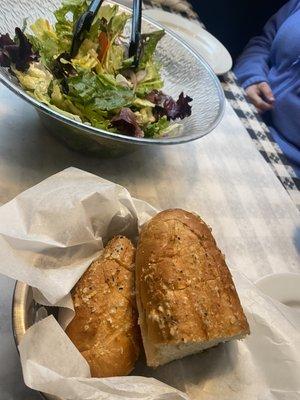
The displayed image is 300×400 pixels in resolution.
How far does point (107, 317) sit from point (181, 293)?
10 centimetres

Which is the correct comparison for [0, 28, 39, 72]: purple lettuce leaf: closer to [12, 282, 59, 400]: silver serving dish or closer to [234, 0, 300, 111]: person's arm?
[12, 282, 59, 400]: silver serving dish

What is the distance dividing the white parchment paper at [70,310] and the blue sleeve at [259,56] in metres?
1.23

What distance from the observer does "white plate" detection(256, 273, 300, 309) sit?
2.67ft

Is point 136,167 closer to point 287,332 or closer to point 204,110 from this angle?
point 204,110

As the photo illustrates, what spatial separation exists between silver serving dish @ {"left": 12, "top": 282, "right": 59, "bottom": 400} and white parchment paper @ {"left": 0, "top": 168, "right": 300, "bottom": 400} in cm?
1

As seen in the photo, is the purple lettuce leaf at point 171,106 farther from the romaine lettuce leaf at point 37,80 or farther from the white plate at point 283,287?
the white plate at point 283,287

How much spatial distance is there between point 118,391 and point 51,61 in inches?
26.0

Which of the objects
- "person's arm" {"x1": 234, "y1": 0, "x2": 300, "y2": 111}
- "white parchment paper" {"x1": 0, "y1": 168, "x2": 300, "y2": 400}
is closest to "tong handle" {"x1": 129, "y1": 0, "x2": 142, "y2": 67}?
"white parchment paper" {"x1": 0, "y1": 168, "x2": 300, "y2": 400}

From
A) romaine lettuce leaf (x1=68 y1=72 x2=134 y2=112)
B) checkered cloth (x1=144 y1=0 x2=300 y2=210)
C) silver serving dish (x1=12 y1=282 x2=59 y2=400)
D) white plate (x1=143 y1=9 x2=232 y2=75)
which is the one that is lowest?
checkered cloth (x1=144 y1=0 x2=300 y2=210)

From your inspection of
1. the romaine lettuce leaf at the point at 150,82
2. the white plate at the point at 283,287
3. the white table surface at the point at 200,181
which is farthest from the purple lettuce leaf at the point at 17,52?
the white plate at the point at 283,287

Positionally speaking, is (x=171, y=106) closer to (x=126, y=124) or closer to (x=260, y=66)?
(x=126, y=124)

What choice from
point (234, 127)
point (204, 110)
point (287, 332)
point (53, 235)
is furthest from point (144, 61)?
point (287, 332)

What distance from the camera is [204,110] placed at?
3.46 ft

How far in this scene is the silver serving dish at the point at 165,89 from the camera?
0.80 metres
